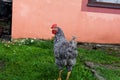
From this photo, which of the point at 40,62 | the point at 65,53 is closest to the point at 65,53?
the point at 65,53

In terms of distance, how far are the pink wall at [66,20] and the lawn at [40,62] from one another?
0.40 meters

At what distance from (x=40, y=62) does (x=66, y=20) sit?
96.0 inches

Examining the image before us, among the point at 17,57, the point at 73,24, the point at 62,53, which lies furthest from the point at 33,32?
the point at 62,53

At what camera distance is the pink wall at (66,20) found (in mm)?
10633

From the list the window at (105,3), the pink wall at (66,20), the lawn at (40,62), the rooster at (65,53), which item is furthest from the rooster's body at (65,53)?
the window at (105,3)

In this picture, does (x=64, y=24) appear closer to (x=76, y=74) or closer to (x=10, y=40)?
(x=10, y=40)

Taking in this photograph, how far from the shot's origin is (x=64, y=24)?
10797mm

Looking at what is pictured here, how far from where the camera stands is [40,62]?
8.66m

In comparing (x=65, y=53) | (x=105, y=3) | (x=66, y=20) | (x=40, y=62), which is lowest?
(x=40, y=62)

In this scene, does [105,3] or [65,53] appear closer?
[65,53]

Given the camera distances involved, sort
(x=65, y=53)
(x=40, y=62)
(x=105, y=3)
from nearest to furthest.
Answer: (x=65, y=53) < (x=40, y=62) < (x=105, y=3)

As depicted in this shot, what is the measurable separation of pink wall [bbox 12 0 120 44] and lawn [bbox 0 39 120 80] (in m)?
0.40

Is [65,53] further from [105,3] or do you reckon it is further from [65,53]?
[105,3]

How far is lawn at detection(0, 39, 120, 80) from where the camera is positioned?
789cm
